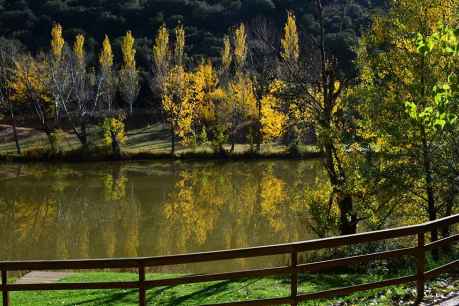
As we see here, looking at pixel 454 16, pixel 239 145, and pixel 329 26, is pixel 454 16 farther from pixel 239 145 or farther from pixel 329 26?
pixel 329 26

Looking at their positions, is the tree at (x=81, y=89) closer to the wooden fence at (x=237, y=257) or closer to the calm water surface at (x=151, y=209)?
the calm water surface at (x=151, y=209)

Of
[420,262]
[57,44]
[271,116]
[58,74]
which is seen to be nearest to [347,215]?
[420,262]

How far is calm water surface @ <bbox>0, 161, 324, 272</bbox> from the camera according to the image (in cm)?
2248

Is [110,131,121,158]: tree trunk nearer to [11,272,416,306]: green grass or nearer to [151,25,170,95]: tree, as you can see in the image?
[151,25,170,95]: tree

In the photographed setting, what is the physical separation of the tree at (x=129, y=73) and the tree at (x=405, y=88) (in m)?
46.4

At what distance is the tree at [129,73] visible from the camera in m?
59.6

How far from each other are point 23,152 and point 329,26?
47019mm

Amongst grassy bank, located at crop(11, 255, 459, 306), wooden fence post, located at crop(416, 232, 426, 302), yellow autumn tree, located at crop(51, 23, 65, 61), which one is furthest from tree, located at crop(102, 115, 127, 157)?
wooden fence post, located at crop(416, 232, 426, 302)

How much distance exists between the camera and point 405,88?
50.6ft

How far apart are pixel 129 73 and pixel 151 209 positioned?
34.3 m

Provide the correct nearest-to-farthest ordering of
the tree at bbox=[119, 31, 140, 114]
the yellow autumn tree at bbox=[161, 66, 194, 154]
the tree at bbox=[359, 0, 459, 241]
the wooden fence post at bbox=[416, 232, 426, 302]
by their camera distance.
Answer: the wooden fence post at bbox=[416, 232, 426, 302] < the tree at bbox=[359, 0, 459, 241] < the yellow autumn tree at bbox=[161, 66, 194, 154] < the tree at bbox=[119, 31, 140, 114]

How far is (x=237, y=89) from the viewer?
53.8m

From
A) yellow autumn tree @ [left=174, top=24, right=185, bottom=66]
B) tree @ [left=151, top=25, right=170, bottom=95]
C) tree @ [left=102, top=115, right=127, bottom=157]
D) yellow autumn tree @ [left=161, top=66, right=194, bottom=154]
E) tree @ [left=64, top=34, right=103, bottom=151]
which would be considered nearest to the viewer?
tree @ [left=102, top=115, right=127, bottom=157]

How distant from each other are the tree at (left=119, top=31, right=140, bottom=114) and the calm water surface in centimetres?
1624
